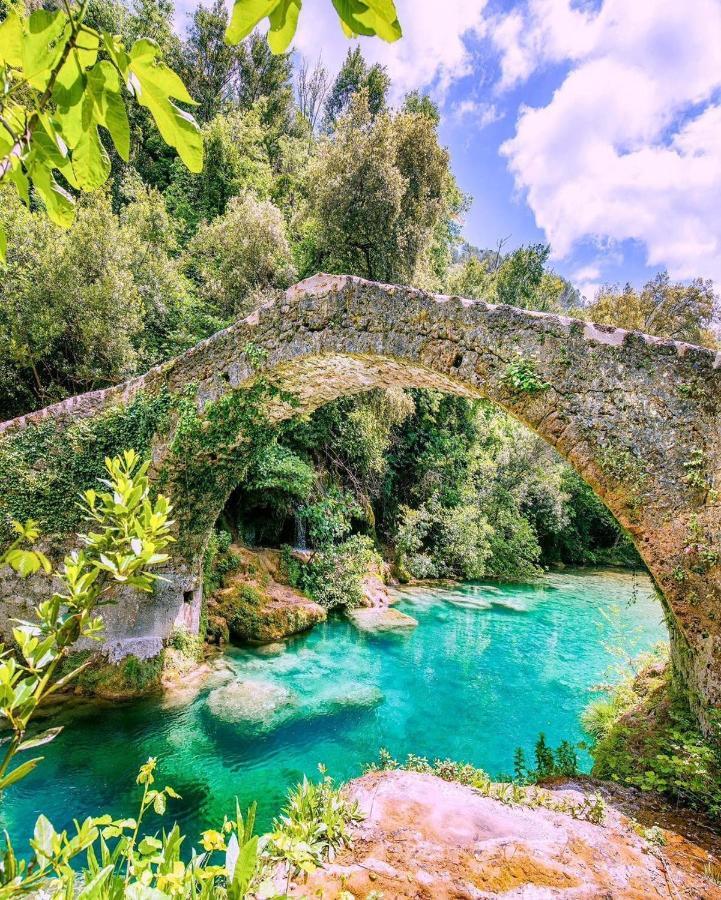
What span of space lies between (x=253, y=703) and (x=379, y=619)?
352cm

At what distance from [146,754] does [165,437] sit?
3500 millimetres

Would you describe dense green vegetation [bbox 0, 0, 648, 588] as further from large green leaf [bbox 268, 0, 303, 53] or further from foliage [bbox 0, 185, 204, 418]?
large green leaf [bbox 268, 0, 303, 53]

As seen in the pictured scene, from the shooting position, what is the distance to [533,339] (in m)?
3.80

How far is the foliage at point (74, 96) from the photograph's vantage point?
68 centimetres

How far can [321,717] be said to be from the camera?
5.48 meters

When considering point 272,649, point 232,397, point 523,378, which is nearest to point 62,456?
point 232,397

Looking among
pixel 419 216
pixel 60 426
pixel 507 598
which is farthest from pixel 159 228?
pixel 507 598

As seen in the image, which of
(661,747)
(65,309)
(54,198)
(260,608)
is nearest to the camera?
(54,198)

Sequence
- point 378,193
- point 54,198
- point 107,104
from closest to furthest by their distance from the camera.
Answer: point 107,104 → point 54,198 → point 378,193

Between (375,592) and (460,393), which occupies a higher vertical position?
(460,393)

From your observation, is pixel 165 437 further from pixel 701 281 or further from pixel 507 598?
pixel 701 281

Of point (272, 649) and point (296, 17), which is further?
point (272, 649)

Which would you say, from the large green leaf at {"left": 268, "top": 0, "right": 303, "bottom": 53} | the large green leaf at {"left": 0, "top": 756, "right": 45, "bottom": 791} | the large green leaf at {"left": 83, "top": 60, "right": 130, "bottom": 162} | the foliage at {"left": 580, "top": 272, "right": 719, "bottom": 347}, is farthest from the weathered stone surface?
the foliage at {"left": 580, "top": 272, "right": 719, "bottom": 347}

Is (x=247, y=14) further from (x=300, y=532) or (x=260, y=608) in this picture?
(x=300, y=532)
